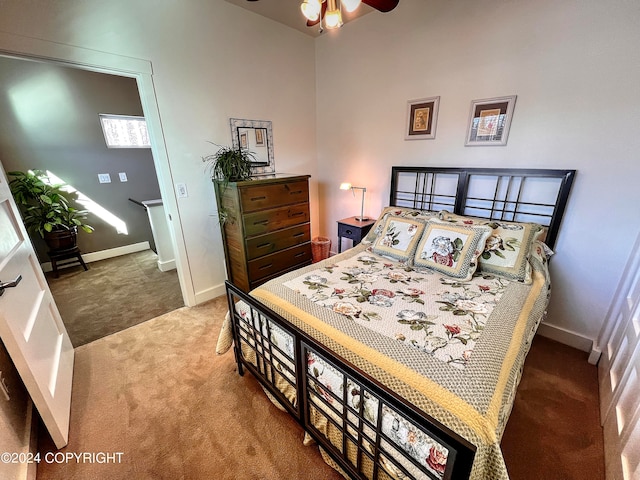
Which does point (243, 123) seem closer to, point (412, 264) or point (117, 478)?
point (412, 264)

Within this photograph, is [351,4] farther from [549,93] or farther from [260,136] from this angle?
[260,136]

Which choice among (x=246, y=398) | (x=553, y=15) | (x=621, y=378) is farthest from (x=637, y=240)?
(x=246, y=398)

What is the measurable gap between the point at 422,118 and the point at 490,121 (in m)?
0.57

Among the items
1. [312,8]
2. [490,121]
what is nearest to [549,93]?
[490,121]

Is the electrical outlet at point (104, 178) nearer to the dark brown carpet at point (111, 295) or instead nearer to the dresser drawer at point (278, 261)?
the dark brown carpet at point (111, 295)

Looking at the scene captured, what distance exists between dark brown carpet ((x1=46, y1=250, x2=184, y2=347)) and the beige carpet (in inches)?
14.4

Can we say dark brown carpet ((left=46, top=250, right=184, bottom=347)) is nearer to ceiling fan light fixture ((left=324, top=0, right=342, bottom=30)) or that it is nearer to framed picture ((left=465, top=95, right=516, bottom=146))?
ceiling fan light fixture ((left=324, top=0, right=342, bottom=30))

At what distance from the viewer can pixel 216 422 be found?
1.53 meters

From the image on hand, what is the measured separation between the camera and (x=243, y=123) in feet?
8.85

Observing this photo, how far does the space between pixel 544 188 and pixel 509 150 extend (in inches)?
15.2

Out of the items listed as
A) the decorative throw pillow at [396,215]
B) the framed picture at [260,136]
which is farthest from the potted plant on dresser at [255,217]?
the decorative throw pillow at [396,215]

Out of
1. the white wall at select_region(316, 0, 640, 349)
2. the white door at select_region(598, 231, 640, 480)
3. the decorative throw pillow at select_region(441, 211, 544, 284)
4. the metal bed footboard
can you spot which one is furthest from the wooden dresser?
the white door at select_region(598, 231, 640, 480)

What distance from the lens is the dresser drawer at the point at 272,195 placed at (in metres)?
2.39

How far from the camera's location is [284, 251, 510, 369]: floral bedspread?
1.20 metres
